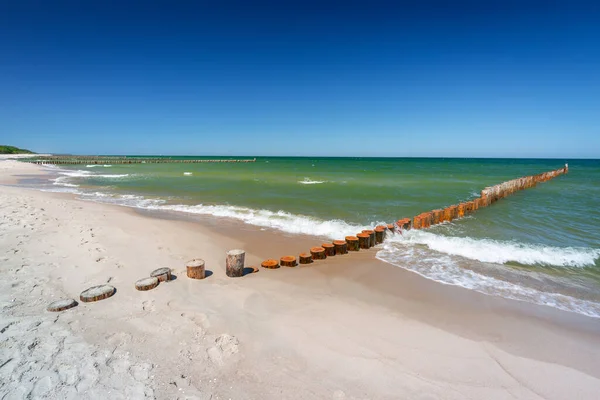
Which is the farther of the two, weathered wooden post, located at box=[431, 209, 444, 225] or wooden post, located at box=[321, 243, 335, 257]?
weathered wooden post, located at box=[431, 209, 444, 225]

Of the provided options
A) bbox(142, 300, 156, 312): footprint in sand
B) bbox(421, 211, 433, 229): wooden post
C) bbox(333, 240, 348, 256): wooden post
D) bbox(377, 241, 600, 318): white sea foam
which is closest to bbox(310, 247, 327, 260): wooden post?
bbox(333, 240, 348, 256): wooden post

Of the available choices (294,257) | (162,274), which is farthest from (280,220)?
(162,274)

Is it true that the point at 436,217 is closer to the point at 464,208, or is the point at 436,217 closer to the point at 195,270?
the point at 464,208

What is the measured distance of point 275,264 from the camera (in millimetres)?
7320

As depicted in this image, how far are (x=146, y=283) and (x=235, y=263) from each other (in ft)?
5.95

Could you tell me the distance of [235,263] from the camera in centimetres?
664

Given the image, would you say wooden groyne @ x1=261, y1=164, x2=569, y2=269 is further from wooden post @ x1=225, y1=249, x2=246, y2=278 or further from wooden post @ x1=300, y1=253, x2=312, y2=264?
wooden post @ x1=225, y1=249, x2=246, y2=278

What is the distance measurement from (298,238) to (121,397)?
7469 millimetres

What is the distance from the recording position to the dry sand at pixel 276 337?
349cm

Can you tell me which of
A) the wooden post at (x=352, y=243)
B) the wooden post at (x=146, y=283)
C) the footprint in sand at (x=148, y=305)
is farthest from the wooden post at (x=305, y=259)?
the footprint in sand at (x=148, y=305)

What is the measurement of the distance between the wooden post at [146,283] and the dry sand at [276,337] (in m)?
0.15

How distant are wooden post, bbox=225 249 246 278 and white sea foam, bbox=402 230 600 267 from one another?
19.8 ft

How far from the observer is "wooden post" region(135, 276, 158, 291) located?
5.76 meters

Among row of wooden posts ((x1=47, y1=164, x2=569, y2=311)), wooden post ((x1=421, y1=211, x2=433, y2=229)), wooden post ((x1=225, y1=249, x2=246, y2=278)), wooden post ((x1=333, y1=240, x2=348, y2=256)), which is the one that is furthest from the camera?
wooden post ((x1=421, y1=211, x2=433, y2=229))
